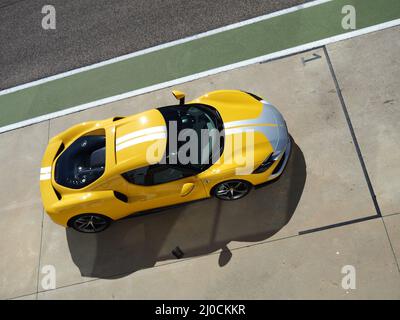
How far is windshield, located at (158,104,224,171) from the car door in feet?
0.49

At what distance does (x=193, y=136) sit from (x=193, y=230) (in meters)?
1.56

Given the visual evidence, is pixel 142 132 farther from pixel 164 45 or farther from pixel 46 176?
pixel 164 45

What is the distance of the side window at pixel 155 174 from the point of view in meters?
6.74

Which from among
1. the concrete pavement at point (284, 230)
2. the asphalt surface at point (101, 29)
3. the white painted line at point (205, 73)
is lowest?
the concrete pavement at point (284, 230)

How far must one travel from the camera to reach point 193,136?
6996 mm

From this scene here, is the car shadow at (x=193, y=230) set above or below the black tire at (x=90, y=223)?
below

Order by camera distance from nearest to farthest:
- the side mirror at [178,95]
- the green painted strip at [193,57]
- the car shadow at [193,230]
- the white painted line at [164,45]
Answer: the car shadow at [193,230]
the side mirror at [178,95]
the green painted strip at [193,57]
the white painted line at [164,45]

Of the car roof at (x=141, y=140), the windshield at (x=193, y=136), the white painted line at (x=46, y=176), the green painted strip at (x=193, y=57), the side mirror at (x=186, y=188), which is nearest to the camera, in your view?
the side mirror at (x=186, y=188)

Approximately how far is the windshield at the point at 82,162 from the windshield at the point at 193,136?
1113 millimetres

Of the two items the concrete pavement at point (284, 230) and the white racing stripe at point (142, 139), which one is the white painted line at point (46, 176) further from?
the white racing stripe at point (142, 139)

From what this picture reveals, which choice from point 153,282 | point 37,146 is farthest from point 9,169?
point 153,282

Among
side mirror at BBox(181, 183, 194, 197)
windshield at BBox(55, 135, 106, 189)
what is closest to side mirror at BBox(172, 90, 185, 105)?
windshield at BBox(55, 135, 106, 189)

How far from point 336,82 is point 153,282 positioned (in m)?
4.78

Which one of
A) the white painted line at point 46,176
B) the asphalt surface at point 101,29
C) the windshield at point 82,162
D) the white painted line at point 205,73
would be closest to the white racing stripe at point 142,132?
the windshield at point 82,162
